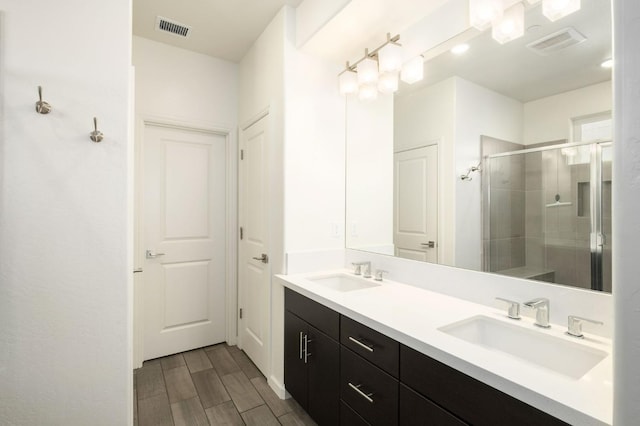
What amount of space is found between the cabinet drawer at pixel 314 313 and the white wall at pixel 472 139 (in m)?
0.71

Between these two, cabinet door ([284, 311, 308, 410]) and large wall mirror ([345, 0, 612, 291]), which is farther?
cabinet door ([284, 311, 308, 410])

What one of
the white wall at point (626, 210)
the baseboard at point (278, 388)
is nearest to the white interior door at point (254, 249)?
the baseboard at point (278, 388)

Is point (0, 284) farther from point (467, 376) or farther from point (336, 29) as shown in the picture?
point (336, 29)

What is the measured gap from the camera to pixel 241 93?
2867 mm

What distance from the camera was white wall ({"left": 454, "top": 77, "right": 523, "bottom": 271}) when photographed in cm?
143

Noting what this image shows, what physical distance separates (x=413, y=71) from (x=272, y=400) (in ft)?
7.57

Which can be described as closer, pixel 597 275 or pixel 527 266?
pixel 597 275

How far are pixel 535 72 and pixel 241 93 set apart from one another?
234 centimetres

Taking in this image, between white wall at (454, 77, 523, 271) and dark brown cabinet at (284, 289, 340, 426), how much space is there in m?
0.77

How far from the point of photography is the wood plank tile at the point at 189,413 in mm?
1841

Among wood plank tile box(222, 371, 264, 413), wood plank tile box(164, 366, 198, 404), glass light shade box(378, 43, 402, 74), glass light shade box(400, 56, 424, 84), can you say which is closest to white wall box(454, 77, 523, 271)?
glass light shade box(400, 56, 424, 84)

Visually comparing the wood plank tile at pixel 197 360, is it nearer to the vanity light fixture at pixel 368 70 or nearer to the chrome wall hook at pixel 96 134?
the chrome wall hook at pixel 96 134

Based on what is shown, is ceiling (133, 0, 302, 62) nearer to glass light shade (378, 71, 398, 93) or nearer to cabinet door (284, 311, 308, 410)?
glass light shade (378, 71, 398, 93)

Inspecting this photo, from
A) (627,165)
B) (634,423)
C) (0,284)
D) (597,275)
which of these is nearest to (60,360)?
(0,284)
